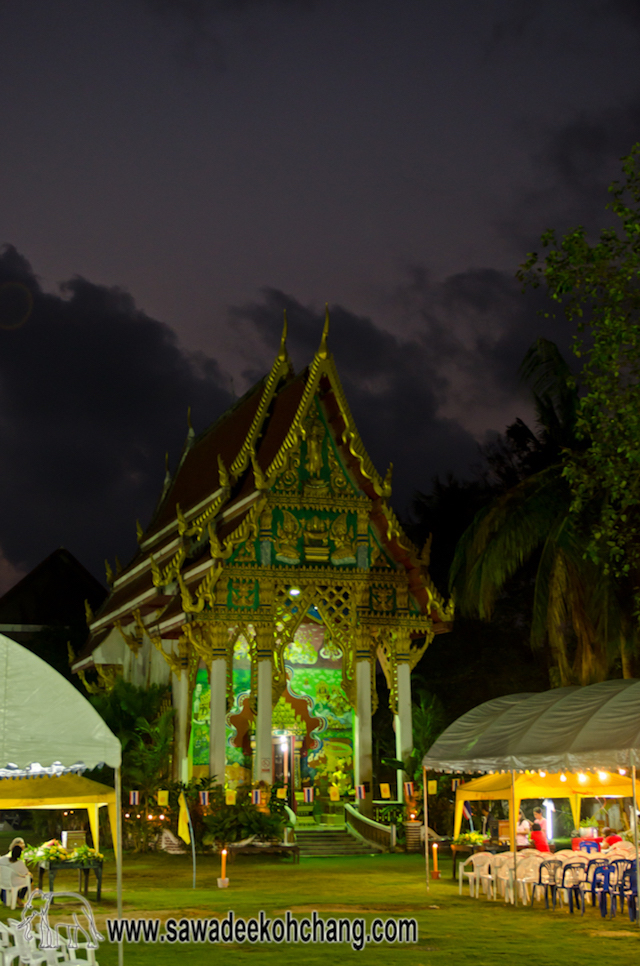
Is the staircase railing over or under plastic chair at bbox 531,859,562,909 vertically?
under

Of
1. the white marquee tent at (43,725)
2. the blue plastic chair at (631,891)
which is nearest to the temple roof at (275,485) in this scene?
the blue plastic chair at (631,891)

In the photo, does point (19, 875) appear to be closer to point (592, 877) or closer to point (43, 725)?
point (43, 725)

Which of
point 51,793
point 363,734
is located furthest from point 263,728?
point 51,793

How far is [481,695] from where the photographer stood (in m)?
33.3

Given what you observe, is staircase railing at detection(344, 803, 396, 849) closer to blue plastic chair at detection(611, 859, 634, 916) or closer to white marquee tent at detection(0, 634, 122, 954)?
blue plastic chair at detection(611, 859, 634, 916)

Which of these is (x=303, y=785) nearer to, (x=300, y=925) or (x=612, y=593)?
(x=612, y=593)

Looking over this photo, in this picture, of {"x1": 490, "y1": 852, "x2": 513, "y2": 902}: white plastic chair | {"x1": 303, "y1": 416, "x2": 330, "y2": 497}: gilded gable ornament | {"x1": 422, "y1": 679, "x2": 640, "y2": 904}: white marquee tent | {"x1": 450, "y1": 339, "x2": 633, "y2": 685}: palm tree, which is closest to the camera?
{"x1": 422, "y1": 679, "x2": 640, "y2": 904}: white marquee tent

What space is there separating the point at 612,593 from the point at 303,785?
415 inches

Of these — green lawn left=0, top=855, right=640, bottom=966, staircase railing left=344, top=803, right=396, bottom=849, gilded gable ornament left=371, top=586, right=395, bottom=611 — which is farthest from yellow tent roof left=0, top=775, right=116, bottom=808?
gilded gable ornament left=371, top=586, right=395, bottom=611

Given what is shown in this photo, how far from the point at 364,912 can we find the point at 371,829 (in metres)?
10.9

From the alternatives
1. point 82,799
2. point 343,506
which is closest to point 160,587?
point 343,506

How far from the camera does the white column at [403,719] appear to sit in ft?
82.3

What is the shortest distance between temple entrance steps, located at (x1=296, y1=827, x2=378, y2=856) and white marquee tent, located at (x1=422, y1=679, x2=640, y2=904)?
822 cm

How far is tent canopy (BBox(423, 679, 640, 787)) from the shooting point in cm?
1226
